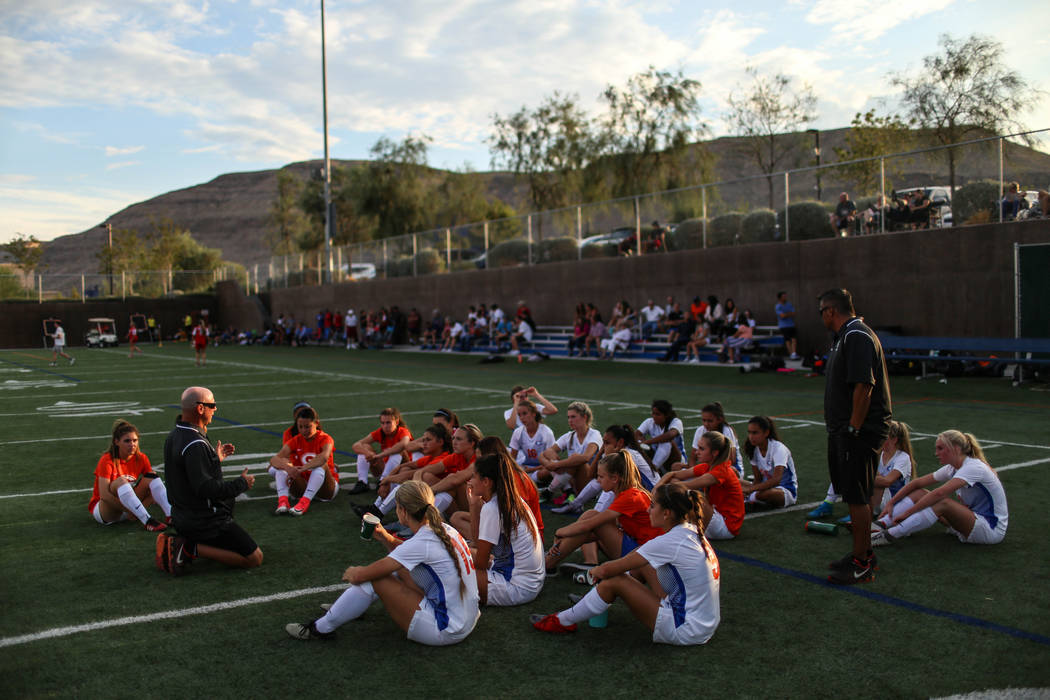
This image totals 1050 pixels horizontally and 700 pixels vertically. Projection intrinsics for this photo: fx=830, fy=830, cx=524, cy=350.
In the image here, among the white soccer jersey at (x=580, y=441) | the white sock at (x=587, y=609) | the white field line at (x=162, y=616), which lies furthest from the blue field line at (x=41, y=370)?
the white sock at (x=587, y=609)

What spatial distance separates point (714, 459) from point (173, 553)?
4462 millimetres

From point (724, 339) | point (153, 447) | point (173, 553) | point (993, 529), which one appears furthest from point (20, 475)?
point (724, 339)

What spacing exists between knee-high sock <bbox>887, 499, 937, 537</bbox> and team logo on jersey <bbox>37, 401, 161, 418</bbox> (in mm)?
14378

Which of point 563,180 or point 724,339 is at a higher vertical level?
point 563,180

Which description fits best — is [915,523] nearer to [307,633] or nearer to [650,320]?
[307,633]

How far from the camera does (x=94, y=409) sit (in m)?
17.2

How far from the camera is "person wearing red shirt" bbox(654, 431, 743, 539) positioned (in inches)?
279

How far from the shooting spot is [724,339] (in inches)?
944

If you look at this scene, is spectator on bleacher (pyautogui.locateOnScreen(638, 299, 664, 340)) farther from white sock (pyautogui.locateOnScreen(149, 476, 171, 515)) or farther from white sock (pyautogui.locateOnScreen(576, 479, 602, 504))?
white sock (pyautogui.locateOnScreen(149, 476, 171, 515))

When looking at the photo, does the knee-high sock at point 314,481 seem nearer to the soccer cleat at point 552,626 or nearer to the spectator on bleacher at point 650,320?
the soccer cleat at point 552,626

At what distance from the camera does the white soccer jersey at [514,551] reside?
5555 mm

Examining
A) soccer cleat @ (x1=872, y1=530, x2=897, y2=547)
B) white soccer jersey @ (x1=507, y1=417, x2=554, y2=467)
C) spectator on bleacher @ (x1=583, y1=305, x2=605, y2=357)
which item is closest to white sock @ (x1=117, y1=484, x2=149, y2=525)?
white soccer jersey @ (x1=507, y1=417, x2=554, y2=467)

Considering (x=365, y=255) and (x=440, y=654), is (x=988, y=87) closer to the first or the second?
(x=365, y=255)

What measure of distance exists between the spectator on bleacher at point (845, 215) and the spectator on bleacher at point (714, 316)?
4.02 m
